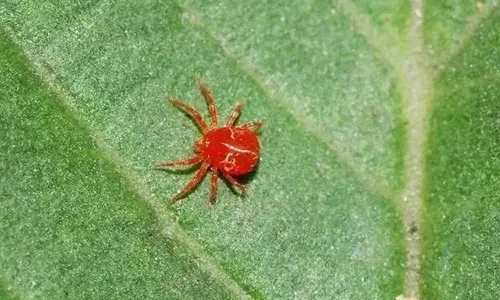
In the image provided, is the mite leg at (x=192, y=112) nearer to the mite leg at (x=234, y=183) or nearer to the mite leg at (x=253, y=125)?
the mite leg at (x=253, y=125)

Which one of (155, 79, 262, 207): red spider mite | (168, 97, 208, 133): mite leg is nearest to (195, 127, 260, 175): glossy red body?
(155, 79, 262, 207): red spider mite

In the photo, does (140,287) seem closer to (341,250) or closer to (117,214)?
(117,214)

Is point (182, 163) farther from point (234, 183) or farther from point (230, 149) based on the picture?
point (230, 149)

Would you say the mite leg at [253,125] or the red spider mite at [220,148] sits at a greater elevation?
the mite leg at [253,125]

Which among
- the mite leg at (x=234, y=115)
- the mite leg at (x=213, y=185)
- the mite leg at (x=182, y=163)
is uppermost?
the mite leg at (x=234, y=115)

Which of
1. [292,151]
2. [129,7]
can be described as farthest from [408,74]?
[129,7]

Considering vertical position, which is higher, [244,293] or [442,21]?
[442,21]

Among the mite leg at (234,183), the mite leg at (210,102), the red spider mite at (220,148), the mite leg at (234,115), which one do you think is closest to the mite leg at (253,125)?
the red spider mite at (220,148)
